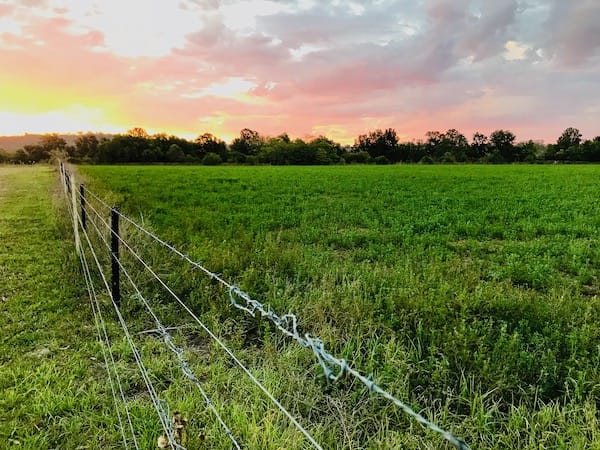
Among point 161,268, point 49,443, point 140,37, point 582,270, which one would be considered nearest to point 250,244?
point 161,268

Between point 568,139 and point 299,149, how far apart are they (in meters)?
68.4

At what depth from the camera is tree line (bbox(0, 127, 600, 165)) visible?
86.9m

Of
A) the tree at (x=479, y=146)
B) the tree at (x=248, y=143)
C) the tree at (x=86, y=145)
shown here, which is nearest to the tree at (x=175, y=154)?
the tree at (x=86, y=145)

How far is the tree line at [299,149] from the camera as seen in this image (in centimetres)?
8688

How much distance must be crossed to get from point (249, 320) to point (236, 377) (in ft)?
3.78

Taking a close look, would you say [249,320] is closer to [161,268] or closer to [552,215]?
[161,268]

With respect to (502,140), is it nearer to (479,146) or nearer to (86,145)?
(479,146)

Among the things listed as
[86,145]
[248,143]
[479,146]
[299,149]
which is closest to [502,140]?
[479,146]

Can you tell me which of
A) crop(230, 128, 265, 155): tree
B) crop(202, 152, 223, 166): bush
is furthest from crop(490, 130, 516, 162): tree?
crop(202, 152, 223, 166): bush

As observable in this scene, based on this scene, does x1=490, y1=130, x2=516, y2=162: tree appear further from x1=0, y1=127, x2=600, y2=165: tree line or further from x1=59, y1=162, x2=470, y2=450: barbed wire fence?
x1=59, y1=162, x2=470, y2=450: barbed wire fence

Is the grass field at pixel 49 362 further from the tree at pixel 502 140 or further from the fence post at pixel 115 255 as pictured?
the tree at pixel 502 140

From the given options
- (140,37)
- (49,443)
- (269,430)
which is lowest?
(49,443)

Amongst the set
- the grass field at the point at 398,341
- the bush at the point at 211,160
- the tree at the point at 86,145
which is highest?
the tree at the point at 86,145

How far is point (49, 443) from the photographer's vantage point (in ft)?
10.5
